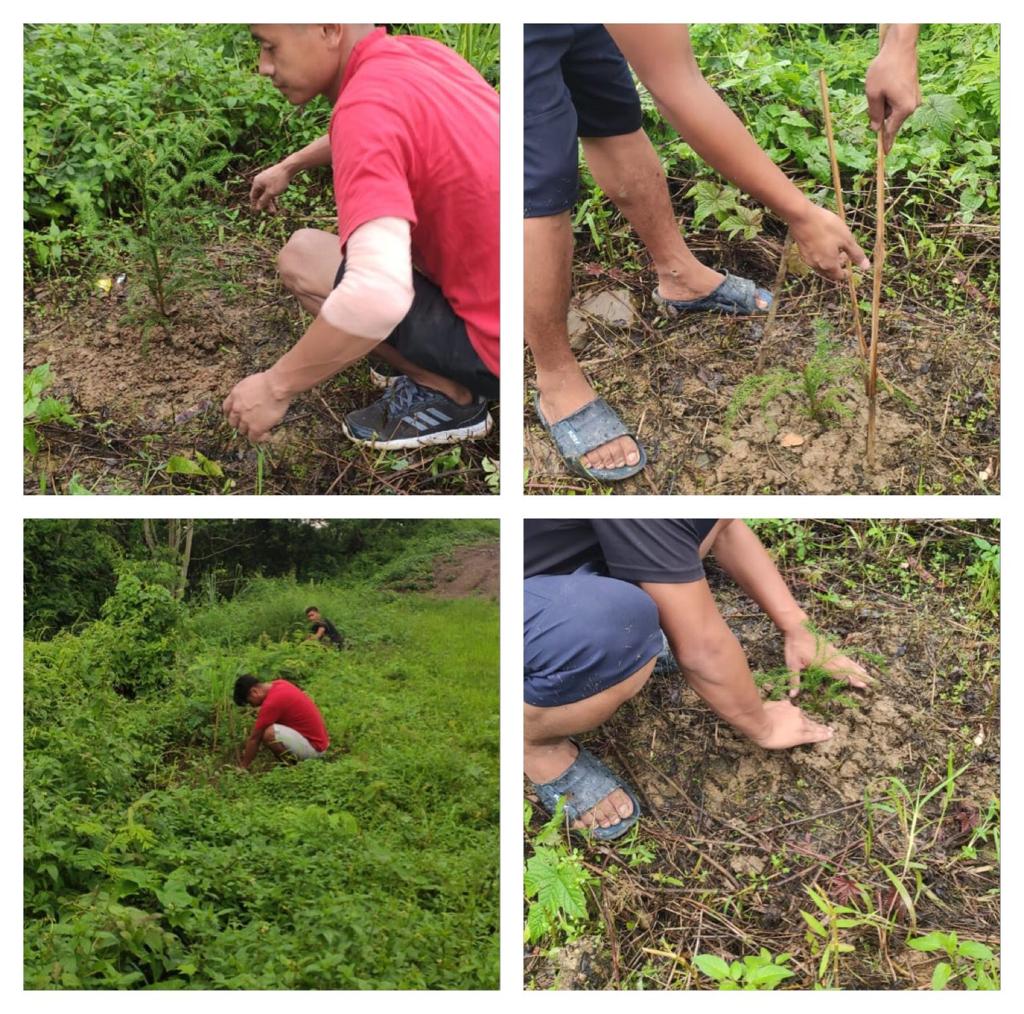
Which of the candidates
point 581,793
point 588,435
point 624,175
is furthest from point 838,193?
point 581,793

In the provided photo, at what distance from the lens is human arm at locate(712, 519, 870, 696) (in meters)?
2.50

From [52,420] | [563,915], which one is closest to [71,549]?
[52,420]

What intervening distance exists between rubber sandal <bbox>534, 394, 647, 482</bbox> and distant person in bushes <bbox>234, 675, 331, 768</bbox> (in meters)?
0.81

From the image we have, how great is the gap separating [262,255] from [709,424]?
1053 mm

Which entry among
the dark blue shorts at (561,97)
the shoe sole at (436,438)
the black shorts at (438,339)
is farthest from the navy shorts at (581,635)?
the dark blue shorts at (561,97)

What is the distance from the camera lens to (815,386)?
2432 mm

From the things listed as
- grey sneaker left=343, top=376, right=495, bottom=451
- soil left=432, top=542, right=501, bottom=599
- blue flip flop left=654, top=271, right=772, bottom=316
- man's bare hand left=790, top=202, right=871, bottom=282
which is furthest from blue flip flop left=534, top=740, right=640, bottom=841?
man's bare hand left=790, top=202, right=871, bottom=282

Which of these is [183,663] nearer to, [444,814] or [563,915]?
[444,814]

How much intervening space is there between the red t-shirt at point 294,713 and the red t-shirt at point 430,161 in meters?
0.86

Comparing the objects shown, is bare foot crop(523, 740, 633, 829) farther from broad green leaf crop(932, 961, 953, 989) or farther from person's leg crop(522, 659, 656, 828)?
broad green leaf crop(932, 961, 953, 989)

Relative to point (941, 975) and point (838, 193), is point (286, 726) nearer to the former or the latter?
point (941, 975)

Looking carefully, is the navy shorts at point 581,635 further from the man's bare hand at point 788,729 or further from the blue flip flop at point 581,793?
the man's bare hand at point 788,729

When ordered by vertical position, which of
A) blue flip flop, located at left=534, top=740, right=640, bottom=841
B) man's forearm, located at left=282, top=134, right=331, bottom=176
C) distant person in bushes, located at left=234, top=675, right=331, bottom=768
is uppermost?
man's forearm, located at left=282, top=134, right=331, bottom=176

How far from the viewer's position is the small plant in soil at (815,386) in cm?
244
